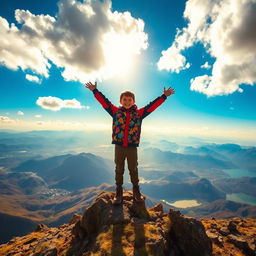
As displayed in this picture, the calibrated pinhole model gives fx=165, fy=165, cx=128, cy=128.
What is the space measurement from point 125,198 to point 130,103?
709 cm

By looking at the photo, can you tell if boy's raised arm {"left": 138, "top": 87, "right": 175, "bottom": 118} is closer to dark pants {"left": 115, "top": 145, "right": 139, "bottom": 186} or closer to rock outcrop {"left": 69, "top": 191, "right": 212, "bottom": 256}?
dark pants {"left": 115, "top": 145, "right": 139, "bottom": 186}

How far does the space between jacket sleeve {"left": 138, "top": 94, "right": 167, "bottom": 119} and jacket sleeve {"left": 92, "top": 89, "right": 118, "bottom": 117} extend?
1.87 metres

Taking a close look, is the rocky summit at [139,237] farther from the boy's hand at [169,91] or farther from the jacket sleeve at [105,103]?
the boy's hand at [169,91]

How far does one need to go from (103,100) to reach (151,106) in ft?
11.5

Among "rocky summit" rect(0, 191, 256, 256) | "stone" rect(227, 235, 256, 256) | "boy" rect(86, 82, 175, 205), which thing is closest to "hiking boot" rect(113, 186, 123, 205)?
"boy" rect(86, 82, 175, 205)

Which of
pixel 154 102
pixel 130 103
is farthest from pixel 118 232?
pixel 154 102

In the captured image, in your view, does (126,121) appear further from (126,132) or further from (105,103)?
(105,103)

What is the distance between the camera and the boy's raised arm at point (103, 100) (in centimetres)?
1170

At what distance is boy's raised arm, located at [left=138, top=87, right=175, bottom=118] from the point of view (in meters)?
11.8

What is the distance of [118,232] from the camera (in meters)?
8.59

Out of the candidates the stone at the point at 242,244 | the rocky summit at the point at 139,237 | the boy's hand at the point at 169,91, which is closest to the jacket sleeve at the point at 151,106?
the boy's hand at the point at 169,91

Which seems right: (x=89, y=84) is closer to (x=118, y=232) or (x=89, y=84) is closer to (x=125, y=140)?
(x=125, y=140)

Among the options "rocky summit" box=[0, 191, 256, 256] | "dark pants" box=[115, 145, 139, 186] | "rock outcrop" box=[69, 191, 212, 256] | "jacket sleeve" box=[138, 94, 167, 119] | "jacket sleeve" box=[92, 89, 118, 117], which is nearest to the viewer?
"rock outcrop" box=[69, 191, 212, 256]

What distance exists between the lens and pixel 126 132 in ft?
35.7
